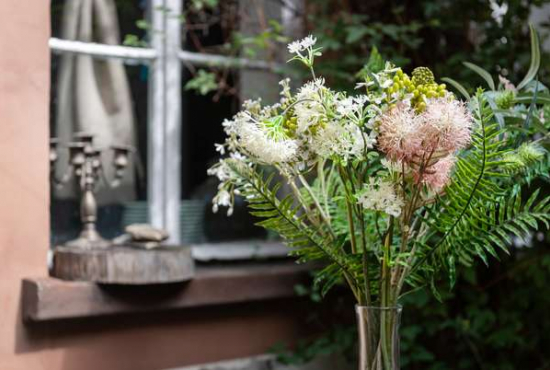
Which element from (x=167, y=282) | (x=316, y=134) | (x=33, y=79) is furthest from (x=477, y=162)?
(x=33, y=79)

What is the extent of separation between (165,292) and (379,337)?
3.14ft

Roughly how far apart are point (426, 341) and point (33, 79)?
1.52m

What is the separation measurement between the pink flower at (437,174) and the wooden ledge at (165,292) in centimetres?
108

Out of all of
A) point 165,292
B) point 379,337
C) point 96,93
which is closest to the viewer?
point 379,337

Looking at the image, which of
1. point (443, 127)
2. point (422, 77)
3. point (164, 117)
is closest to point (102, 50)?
point (164, 117)

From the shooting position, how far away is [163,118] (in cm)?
235

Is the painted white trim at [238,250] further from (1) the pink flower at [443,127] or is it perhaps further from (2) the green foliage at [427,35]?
(1) the pink flower at [443,127]

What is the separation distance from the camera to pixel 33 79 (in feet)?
6.38

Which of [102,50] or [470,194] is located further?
[102,50]

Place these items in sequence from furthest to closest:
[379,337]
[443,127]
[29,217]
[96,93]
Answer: [96,93] → [29,217] → [379,337] → [443,127]

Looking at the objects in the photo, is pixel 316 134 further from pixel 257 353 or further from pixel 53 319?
pixel 257 353

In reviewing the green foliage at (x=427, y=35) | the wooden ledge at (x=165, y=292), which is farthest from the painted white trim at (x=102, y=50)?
the wooden ledge at (x=165, y=292)

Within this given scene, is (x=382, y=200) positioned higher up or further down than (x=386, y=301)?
higher up

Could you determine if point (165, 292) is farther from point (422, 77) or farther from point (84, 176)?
point (422, 77)
